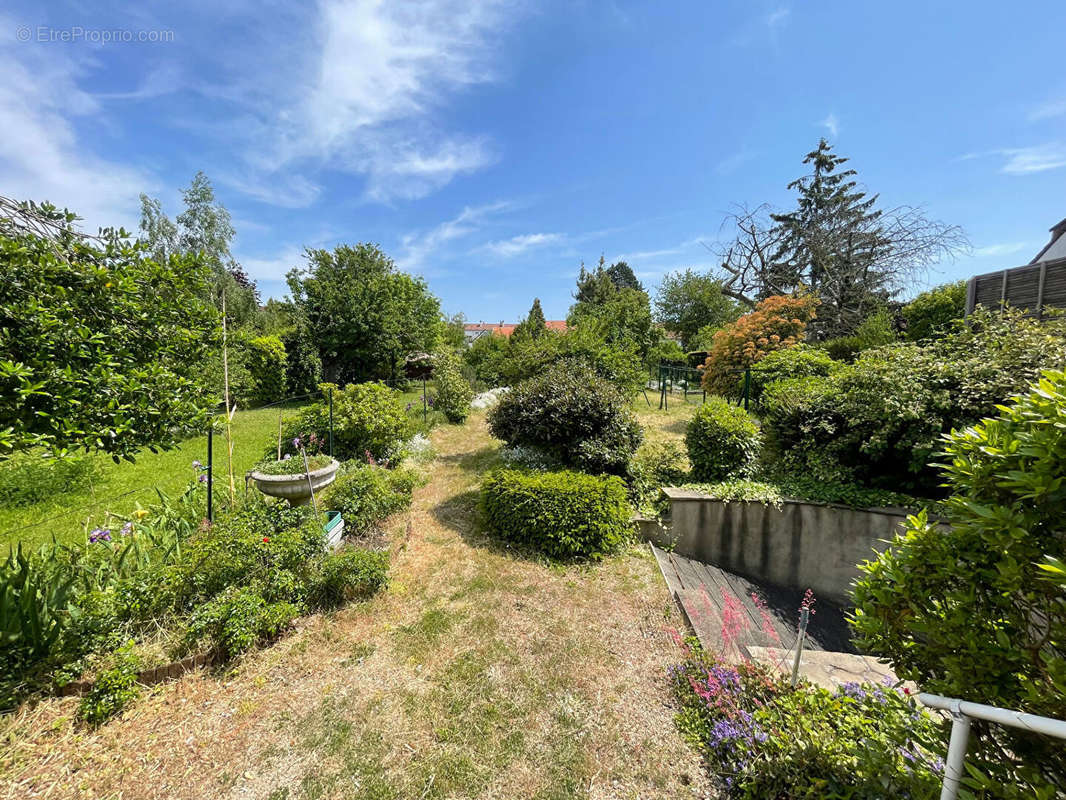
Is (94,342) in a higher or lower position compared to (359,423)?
higher

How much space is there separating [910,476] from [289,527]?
7358mm

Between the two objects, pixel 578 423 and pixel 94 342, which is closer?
pixel 94 342

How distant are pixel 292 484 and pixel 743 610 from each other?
5061 mm

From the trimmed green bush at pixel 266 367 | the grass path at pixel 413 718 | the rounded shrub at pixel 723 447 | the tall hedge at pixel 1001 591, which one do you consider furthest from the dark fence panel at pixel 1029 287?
the trimmed green bush at pixel 266 367

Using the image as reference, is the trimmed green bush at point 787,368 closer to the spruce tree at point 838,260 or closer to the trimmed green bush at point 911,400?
the trimmed green bush at point 911,400

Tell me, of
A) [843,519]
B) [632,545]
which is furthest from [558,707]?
[843,519]

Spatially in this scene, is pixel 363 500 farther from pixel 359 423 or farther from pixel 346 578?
pixel 359 423

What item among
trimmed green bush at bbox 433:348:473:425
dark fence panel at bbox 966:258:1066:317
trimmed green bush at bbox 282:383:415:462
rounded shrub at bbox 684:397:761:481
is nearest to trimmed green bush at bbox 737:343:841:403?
dark fence panel at bbox 966:258:1066:317

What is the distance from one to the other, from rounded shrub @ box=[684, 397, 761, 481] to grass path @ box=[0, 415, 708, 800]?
2.33 m

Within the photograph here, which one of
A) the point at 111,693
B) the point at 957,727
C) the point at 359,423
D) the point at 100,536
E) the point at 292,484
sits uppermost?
the point at 359,423

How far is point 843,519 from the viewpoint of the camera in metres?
4.56

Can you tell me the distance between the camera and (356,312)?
51.0ft

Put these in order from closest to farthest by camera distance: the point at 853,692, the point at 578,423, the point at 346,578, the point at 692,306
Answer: the point at 853,692, the point at 346,578, the point at 578,423, the point at 692,306

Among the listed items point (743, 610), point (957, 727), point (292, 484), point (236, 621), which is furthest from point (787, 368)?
point (236, 621)
